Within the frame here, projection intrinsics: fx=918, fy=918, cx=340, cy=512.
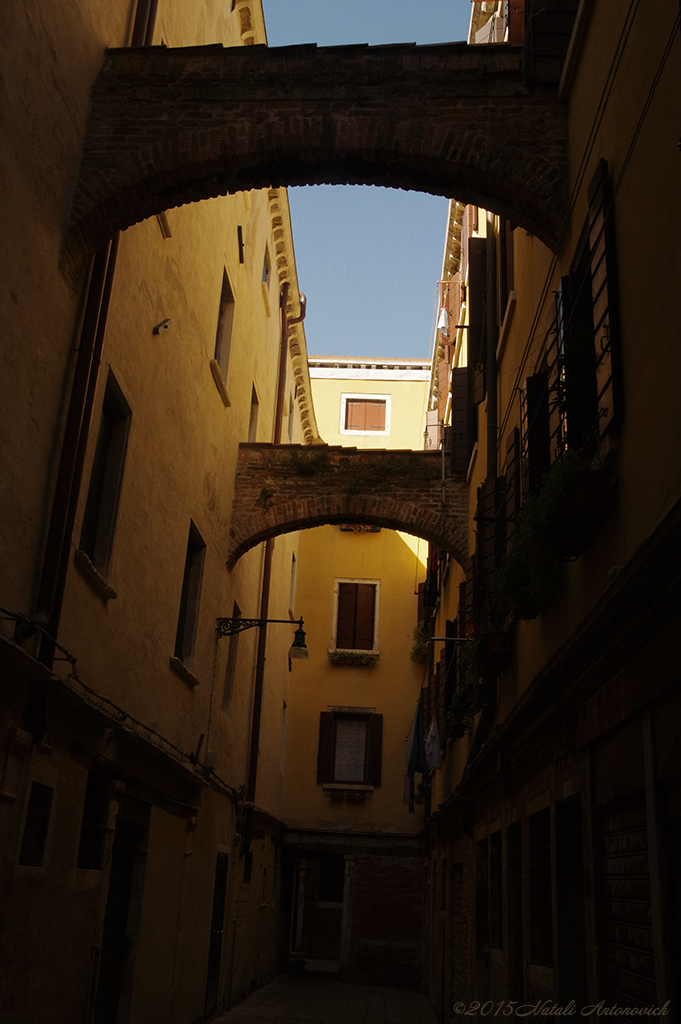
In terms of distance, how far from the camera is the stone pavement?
13.1 m

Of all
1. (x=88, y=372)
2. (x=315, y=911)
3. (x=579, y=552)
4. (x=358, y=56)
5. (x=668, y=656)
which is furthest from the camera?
(x=315, y=911)

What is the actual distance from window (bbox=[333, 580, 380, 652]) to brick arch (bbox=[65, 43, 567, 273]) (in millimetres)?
15410

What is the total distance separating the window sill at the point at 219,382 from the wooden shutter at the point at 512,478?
465 cm

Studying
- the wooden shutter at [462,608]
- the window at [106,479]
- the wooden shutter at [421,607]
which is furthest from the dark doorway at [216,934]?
the wooden shutter at [421,607]

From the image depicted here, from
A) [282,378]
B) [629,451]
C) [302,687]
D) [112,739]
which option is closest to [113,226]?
[112,739]

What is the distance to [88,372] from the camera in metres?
7.11

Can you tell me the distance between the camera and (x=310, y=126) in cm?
761

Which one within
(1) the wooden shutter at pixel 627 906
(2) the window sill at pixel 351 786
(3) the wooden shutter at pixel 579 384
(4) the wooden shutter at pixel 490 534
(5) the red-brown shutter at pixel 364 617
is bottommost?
(1) the wooden shutter at pixel 627 906

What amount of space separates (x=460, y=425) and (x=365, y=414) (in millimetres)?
15841

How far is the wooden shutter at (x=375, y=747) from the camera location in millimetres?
20453

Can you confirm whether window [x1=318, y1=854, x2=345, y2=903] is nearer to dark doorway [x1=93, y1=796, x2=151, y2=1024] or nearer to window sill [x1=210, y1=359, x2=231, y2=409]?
window sill [x1=210, y1=359, x2=231, y2=409]

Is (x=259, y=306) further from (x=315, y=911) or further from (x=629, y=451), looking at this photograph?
(x=315, y=911)

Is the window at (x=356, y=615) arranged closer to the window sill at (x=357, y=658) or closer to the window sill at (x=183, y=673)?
the window sill at (x=357, y=658)

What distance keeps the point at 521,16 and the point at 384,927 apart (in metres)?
17.1
